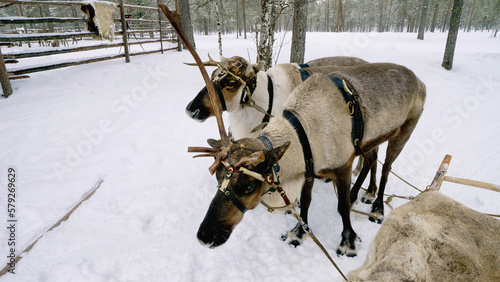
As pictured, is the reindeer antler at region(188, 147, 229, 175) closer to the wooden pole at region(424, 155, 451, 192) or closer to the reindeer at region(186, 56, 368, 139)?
the reindeer at region(186, 56, 368, 139)

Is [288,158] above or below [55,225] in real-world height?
above

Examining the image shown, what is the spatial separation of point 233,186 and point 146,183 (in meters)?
2.48

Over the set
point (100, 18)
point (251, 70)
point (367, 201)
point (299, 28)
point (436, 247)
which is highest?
point (100, 18)

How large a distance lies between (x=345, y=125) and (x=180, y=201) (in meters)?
2.32

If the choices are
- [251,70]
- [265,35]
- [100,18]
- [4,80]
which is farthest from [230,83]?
[100,18]

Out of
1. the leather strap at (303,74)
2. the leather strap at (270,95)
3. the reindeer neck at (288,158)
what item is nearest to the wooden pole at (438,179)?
the reindeer neck at (288,158)

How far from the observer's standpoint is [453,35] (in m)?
9.87

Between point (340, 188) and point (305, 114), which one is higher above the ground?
point (305, 114)

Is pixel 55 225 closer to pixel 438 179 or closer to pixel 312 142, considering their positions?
pixel 312 142

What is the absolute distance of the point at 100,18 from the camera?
8.47 metres

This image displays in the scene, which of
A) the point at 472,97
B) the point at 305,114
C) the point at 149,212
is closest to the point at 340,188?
the point at 305,114

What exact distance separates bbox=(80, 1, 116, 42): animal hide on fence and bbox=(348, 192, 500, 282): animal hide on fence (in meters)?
10.2

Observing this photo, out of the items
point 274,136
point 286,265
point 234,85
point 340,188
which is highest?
point 234,85

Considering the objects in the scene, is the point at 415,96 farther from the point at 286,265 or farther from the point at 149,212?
the point at 149,212
